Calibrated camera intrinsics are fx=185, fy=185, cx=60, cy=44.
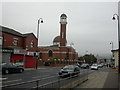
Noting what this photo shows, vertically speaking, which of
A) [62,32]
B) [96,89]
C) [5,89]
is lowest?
[96,89]

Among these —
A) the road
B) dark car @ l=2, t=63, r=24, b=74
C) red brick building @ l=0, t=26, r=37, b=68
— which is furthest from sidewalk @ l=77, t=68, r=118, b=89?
red brick building @ l=0, t=26, r=37, b=68

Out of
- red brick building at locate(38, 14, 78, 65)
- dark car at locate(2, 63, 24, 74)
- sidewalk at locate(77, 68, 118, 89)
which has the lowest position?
sidewalk at locate(77, 68, 118, 89)

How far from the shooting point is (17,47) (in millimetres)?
40625

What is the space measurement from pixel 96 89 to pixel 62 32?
7350cm

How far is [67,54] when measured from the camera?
278 feet

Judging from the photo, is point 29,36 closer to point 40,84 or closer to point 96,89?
point 96,89

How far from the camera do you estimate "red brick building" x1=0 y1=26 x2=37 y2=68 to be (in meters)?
34.7

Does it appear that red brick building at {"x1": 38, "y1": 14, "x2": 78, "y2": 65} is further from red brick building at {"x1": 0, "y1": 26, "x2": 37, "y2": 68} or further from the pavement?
the pavement

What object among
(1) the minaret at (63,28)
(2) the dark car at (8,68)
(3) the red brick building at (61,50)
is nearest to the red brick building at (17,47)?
(2) the dark car at (8,68)

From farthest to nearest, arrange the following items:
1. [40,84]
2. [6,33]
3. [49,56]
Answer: [49,56]
[6,33]
[40,84]

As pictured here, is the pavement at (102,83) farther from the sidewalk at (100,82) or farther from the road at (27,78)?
the road at (27,78)

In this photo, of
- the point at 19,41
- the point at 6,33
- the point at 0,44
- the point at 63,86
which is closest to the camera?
the point at 63,86

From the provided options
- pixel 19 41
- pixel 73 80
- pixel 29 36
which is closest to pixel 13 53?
pixel 19 41

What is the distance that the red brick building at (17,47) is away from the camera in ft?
114
